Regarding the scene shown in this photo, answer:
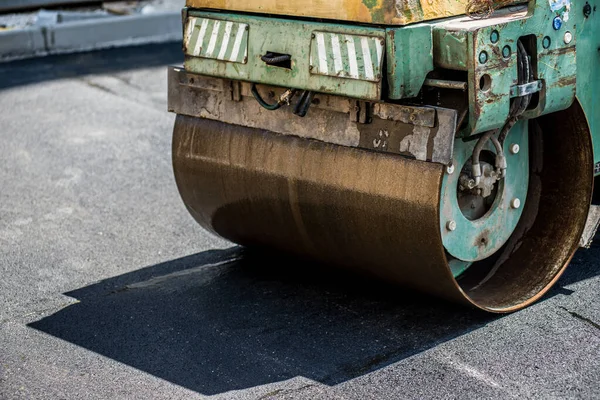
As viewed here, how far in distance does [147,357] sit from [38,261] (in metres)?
1.21

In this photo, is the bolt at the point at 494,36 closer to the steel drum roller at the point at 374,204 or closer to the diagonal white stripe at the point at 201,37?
the steel drum roller at the point at 374,204

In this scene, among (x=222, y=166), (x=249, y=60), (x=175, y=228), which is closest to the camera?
(x=249, y=60)

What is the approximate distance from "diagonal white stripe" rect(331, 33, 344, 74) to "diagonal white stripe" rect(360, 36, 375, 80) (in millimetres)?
105

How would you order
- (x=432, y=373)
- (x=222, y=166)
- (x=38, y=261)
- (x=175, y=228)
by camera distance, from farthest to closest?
(x=175, y=228) → (x=38, y=261) → (x=222, y=166) → (x=432, y=373)

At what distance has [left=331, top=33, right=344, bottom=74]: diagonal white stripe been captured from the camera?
146 inches

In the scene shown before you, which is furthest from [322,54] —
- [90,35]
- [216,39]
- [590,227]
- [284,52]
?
[90,35]

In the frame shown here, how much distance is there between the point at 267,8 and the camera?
3.94 m

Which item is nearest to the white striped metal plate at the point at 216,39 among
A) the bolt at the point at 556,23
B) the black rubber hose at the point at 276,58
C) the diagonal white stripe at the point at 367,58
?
the black rubber hose at the point at 276,58

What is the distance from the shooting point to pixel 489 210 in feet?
13.8

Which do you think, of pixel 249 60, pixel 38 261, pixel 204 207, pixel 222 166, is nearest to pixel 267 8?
pixel 249 60

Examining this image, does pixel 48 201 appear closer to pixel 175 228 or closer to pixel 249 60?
pixel 175 228

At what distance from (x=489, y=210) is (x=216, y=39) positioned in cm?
132

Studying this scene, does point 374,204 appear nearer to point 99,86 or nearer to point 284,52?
point 284,52

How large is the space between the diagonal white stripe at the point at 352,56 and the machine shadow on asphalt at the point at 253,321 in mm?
1014
